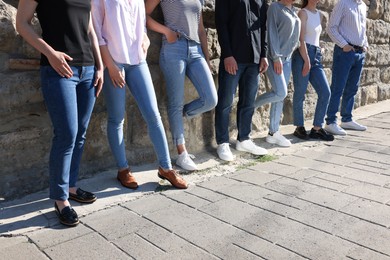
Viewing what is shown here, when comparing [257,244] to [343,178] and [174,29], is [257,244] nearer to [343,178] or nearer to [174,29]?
[343,178]

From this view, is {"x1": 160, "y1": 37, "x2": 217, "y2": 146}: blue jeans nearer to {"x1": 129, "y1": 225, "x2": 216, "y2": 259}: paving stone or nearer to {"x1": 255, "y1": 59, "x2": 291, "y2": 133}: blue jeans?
{"x1": 255, "y1": 59, "x2": 291, "y2": 133}: blue jeans

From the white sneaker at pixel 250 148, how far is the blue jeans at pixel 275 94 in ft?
1.69

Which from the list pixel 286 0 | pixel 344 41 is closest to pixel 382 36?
pixel 344 41

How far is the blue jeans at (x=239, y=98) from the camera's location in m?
4.04

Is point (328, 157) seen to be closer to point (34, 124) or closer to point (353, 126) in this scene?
point (353, 126)

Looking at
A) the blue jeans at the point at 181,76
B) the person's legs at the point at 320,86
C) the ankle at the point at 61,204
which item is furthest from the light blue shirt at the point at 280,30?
the ankle at the point at 61,204

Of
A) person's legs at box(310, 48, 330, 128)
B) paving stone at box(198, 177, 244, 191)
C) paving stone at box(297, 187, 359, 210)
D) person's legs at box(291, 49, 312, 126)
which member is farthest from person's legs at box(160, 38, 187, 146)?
person's legs at box(310, 48, 330, 128)

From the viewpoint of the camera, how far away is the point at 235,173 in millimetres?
3734

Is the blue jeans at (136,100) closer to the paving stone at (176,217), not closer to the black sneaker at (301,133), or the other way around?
the paving stone at (176,217)

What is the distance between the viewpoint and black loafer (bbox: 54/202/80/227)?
2.63m

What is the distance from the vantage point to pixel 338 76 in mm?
5223

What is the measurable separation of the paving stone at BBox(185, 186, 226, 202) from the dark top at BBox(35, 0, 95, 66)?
127 centimetres

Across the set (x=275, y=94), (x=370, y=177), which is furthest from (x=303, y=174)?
(x=275, y=94)

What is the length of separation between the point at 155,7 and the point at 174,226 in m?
1.96
